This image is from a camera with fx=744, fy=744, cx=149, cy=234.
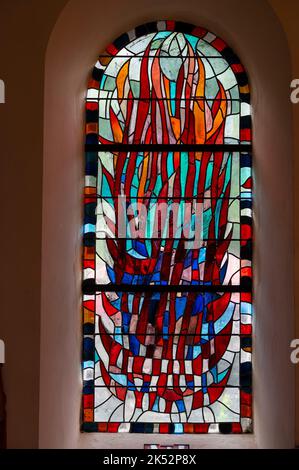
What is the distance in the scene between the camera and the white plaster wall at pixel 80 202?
3.84m

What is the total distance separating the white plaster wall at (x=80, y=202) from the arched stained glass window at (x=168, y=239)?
0.12 m

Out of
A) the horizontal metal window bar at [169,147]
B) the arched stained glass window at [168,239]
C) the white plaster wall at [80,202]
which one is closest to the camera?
the white plaster wall at [80,202]

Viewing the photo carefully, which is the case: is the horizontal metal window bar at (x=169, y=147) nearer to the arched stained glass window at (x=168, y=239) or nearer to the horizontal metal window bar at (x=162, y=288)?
the arched stained glass window at (x=168, y=239)

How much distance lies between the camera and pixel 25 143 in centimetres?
380

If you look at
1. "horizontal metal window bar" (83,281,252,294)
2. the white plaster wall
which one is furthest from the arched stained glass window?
the white plaster wall

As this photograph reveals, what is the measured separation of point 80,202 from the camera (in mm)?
4609

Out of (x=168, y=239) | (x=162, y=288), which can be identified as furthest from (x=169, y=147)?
(x=162, y=288)

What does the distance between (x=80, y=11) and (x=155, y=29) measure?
2.98ft

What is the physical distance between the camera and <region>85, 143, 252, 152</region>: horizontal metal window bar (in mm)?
4734

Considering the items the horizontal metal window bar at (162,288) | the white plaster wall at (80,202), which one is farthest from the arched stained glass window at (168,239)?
the white plaster wall at (80,202)

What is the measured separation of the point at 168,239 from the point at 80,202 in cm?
60
